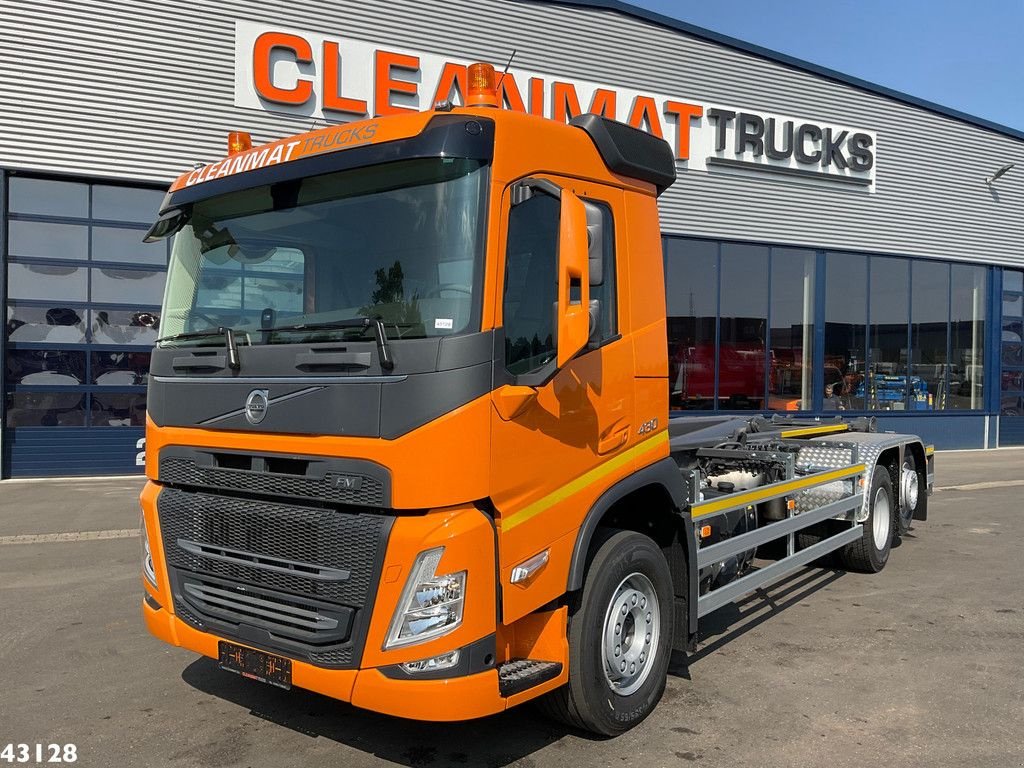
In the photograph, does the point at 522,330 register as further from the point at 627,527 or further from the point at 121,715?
the point at 121,715

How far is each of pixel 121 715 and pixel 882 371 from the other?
18829 mm

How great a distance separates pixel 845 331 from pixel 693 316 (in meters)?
4.45

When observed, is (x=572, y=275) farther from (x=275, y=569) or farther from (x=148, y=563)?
(x=148, y=563)

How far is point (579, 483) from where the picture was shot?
12.1 feet

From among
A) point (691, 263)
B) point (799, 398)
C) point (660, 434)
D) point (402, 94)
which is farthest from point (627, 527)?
point (799, 398)

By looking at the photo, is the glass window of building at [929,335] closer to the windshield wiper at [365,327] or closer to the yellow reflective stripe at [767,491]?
the yellow reflective stripe at [767,491]

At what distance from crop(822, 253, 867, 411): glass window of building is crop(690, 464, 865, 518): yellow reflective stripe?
1259 cm

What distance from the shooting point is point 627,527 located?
4.33 meters

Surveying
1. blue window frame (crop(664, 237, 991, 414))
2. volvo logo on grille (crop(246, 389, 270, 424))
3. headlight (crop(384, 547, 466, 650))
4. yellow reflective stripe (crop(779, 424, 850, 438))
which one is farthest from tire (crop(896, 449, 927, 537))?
blue window frame (crop(664, 237, 991, 414))

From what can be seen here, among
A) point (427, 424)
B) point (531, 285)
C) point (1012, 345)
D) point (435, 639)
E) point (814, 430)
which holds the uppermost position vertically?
point (1012, 345)

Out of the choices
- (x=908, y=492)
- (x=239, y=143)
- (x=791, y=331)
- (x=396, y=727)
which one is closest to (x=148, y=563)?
(x=396, y=727)

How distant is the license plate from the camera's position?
3.38 m

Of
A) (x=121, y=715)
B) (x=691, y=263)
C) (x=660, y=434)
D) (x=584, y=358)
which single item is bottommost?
(x=121, y=715)

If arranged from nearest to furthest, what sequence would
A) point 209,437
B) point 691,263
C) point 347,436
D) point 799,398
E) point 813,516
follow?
point 347,436, point 209,437, point 813,516, point 691,263, point 799,398
